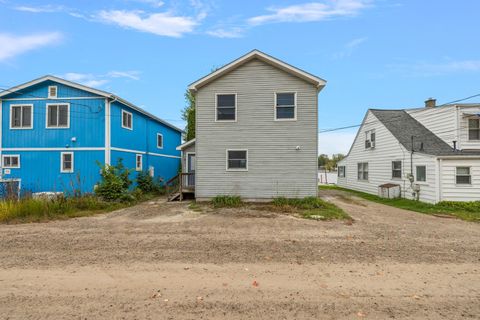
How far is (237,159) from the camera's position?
13422mm

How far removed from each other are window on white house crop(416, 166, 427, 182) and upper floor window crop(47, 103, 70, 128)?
20.4 metres

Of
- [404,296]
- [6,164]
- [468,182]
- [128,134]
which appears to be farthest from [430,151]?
[6,164]

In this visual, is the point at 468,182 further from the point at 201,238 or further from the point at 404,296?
the point at 201,238

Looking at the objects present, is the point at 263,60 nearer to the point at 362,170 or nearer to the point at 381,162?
the point at 381,162

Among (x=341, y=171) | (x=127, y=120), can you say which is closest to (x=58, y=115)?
(x=127, y=120)

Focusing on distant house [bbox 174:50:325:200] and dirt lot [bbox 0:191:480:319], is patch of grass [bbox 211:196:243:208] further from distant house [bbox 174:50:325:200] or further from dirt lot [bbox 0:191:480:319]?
dirt lot [bbox 0:191:480:319]

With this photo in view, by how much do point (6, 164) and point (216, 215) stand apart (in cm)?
1392

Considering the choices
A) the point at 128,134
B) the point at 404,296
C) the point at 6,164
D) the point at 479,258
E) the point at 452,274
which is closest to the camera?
the point at 404,296

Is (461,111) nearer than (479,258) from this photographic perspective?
No

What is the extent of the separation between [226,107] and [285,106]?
302 cm

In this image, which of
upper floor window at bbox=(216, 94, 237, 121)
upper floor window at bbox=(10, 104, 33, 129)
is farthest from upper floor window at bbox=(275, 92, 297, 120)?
upper floor window at bbox=(10, 104, 33, 129)

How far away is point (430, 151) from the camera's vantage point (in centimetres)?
1435

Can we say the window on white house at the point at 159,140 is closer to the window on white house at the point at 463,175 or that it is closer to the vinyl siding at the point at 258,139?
the vinyl siding at the point at 258,139

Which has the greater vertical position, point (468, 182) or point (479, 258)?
point (468, 182)
